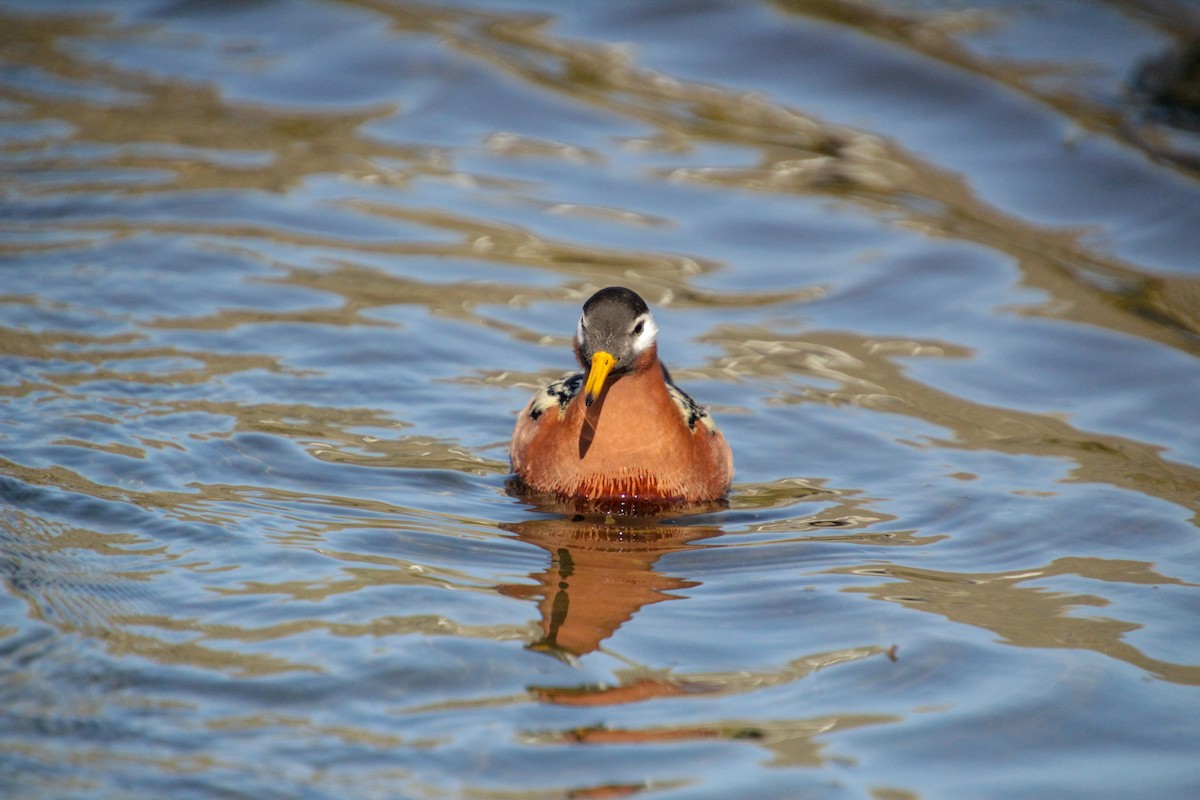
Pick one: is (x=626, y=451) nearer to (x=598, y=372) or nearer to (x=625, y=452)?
(x=625, y=452)

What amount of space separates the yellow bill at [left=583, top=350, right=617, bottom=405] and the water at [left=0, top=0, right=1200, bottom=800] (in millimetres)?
859

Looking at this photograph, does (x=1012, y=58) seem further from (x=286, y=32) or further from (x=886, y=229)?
(x=286, y=32)

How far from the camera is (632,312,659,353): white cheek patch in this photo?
28.8ft

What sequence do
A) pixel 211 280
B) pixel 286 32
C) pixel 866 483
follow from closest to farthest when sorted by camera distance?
pixel 866 483 < pixel 211 280 < pixel 286 32

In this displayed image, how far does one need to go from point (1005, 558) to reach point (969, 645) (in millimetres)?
1263

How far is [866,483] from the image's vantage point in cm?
942

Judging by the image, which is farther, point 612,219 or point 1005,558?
point 612,219

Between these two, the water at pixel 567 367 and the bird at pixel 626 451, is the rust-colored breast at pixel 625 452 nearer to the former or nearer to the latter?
the bird at pixel 626 451

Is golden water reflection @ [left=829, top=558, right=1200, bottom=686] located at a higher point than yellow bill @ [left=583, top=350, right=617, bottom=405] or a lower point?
lower

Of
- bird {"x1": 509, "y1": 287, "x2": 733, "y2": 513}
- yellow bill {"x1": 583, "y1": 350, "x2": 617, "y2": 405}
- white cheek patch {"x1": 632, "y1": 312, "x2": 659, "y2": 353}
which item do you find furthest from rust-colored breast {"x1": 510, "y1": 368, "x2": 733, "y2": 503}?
yellow bill {"x1": 583, "y1": 350, "x2": 617, "y2": 405}

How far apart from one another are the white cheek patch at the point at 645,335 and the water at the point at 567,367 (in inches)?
42.8

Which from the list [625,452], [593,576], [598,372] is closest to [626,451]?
[625,452]

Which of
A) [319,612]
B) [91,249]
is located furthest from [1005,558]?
[91,249]

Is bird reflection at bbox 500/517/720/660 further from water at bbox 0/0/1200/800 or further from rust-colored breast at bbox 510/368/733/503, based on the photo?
rust-colored breast at bbox 510/368/733/503
